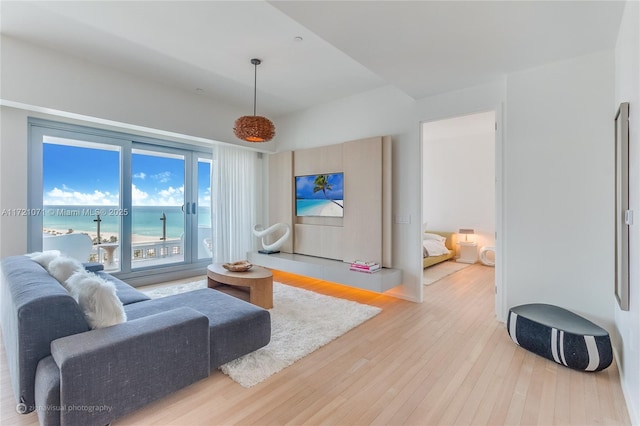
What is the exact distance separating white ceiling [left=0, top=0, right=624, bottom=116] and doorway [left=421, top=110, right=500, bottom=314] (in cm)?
316

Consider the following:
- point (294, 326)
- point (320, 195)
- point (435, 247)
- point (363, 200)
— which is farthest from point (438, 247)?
point (294, 326)

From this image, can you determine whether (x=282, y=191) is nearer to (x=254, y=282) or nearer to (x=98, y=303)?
(x=254, y=282)

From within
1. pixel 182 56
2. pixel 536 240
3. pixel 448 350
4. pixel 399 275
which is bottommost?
pixel 448 350

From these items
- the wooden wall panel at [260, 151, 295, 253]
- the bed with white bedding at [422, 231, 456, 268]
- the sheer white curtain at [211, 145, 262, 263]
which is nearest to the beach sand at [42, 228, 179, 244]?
the sheer white curtain at [211, 145, 262, 263]

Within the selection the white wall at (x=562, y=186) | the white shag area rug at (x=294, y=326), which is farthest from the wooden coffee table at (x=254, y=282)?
the white wall at (x=562, y=186)

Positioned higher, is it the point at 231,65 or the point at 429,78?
the point at 231,65

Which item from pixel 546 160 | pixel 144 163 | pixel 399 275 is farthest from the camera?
pixel 144 163

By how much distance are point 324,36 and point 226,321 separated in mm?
2338

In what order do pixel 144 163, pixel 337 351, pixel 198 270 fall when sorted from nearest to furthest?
pixel 337 351 → pixel 144 163 → pixel 198 270

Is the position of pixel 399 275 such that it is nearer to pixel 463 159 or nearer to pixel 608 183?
pixel 608 183

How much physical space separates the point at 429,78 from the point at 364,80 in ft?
3.54

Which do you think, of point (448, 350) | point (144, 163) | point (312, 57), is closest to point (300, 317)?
point (448, 350)

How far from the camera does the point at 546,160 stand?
282 centimetres

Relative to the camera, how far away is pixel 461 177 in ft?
22.3
